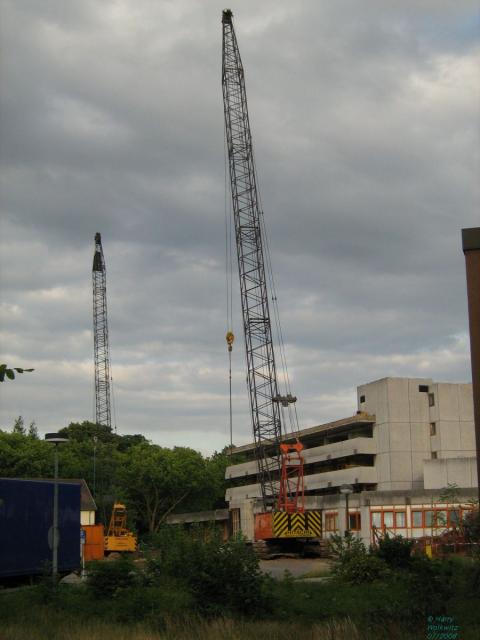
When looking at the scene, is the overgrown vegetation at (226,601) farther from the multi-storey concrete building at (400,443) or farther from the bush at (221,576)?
the multi-storey concrete building at (400,443)

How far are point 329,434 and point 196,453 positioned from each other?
18.6 metres

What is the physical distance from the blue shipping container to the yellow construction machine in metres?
34.8

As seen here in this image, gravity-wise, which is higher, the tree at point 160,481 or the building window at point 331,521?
the tree at point 160,481

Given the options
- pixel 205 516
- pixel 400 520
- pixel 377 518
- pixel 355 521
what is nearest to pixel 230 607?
pixel 377 518

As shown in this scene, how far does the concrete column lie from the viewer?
20828 millimetres

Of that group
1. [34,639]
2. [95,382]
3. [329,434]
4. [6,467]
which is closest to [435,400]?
[329,434]

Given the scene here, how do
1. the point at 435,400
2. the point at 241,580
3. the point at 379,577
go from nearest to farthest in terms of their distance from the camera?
the point at 241,580 < the point at 379,577 < the point at 435,400

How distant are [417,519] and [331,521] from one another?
10.7 meters

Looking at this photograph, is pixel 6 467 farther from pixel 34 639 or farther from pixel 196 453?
pixel 34 639

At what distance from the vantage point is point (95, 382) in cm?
13700

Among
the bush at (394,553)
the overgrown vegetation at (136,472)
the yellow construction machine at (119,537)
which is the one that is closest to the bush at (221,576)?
the bush at (394,553)

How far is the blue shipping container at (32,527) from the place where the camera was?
103 feet

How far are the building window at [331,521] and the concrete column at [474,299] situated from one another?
48.6 m

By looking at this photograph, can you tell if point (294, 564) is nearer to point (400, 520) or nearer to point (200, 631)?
point (400, 520)
